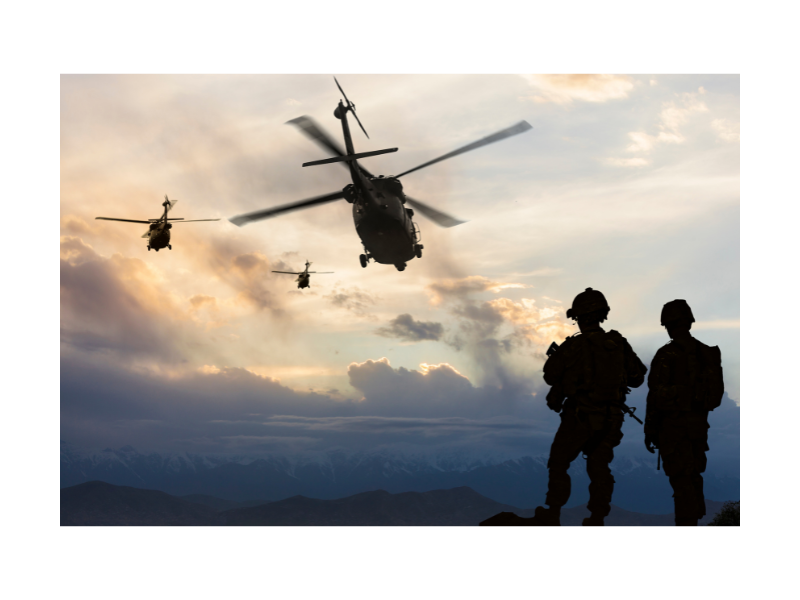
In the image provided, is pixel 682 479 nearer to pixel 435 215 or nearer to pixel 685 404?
pixel 685 404

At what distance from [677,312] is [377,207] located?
41.9 feet

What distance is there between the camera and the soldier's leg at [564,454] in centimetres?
878

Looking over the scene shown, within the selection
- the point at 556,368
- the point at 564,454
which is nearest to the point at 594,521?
the point at 564,454

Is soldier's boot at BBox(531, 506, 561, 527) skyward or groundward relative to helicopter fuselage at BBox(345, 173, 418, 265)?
groundward

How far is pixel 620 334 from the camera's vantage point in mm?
9281

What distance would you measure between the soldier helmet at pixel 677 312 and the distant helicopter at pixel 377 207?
405 inches

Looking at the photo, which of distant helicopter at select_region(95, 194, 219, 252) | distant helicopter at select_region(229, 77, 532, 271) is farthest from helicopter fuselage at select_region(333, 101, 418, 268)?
distant helicopter at select_region(95, 194, 219, 252)

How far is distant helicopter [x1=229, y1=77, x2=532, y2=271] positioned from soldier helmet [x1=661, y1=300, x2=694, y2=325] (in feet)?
33.8

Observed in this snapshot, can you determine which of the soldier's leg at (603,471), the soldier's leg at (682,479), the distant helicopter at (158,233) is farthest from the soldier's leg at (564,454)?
the distant helicopter at (158,233)

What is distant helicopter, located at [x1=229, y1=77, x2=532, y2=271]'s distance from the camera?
19125 millimetres

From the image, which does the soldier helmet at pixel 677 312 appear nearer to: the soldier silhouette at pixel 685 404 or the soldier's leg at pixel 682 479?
the soldier silhouette at pixel 685 404

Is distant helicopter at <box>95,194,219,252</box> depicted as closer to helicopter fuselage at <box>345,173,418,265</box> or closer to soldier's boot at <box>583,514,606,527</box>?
helicopter fuselage at <box>345,173,418,265</box>
